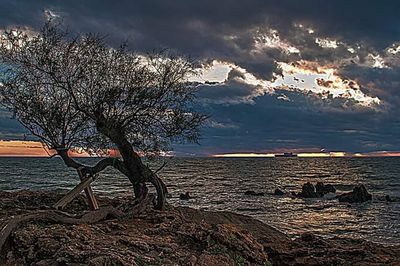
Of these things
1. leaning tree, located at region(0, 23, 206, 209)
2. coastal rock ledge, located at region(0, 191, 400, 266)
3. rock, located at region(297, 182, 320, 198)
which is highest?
leaning tree, located at region(0, 23, 206, 209)

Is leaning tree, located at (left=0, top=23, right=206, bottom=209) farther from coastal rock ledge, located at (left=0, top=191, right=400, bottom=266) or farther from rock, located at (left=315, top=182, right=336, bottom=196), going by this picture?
rock, located at (left=315, top=182, right=336, bottom=196)

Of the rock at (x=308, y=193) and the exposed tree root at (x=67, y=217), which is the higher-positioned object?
the exposed tree root at (x=67, y=217)

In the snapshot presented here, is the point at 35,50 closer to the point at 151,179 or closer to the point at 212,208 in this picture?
the point at 151,179

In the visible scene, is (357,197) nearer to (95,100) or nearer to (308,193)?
(308,193)

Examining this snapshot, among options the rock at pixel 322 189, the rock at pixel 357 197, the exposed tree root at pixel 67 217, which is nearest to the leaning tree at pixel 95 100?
the exposed tree root at pixel 67 217

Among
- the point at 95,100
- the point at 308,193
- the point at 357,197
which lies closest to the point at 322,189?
the point at 308,193

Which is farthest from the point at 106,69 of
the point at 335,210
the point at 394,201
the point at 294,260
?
the point at 394,201

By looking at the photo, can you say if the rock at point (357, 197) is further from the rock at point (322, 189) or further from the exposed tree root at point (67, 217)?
the exposed tree root at point (67, 217)

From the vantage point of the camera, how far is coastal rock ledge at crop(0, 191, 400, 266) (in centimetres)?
988

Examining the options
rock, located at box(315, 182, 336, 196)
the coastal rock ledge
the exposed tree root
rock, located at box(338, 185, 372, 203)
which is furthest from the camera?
rock, located at box(315, 182, 336, 196)

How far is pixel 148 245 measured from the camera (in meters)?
10.7

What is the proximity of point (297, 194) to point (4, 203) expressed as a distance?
54.1 metres

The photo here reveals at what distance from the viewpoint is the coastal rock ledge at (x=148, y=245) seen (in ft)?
32.4

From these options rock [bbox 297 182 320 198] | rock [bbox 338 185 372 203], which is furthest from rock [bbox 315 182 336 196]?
rock [bbox 338 185 372 203]
